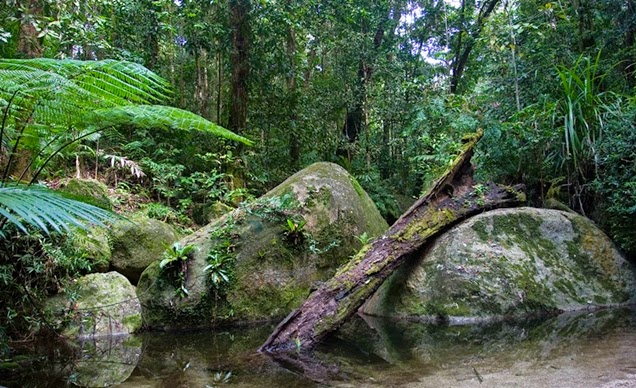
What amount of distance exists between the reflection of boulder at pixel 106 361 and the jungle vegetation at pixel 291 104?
2.53 feet

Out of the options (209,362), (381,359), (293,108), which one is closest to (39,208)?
(209,362)

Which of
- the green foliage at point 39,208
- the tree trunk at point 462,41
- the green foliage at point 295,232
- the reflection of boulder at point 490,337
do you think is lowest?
the reflection of boulder at point 490,337

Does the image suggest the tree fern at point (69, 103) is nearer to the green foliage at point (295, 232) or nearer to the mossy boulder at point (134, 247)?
the mossy boulder at point (134, 247)

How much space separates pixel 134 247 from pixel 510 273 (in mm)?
3959

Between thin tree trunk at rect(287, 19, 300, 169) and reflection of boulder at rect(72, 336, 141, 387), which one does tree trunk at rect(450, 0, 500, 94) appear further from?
reflection of boulder at rect(72, 336, 141, 387)

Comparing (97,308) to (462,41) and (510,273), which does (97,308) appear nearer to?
(510,273)

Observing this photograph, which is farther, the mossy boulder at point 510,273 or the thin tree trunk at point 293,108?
the thin tree trunk at point 293,108

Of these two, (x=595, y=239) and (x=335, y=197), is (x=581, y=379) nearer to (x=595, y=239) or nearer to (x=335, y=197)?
(x=595, y=239)

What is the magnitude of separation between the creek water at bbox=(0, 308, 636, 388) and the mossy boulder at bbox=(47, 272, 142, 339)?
0.70 ft

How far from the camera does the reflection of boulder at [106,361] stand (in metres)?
2.68

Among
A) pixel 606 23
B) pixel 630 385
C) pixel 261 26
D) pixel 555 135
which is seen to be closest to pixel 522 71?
pixel 606 23

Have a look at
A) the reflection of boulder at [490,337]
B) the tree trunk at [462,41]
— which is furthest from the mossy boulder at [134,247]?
the tree trunk at [462,41]

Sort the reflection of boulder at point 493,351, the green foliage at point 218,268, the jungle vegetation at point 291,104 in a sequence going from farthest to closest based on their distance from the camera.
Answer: the green foliage at point 218,268 < the jungle vegetation at point 291,104 < the reflection of boulder at point 493,351

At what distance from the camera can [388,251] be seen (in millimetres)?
4172
